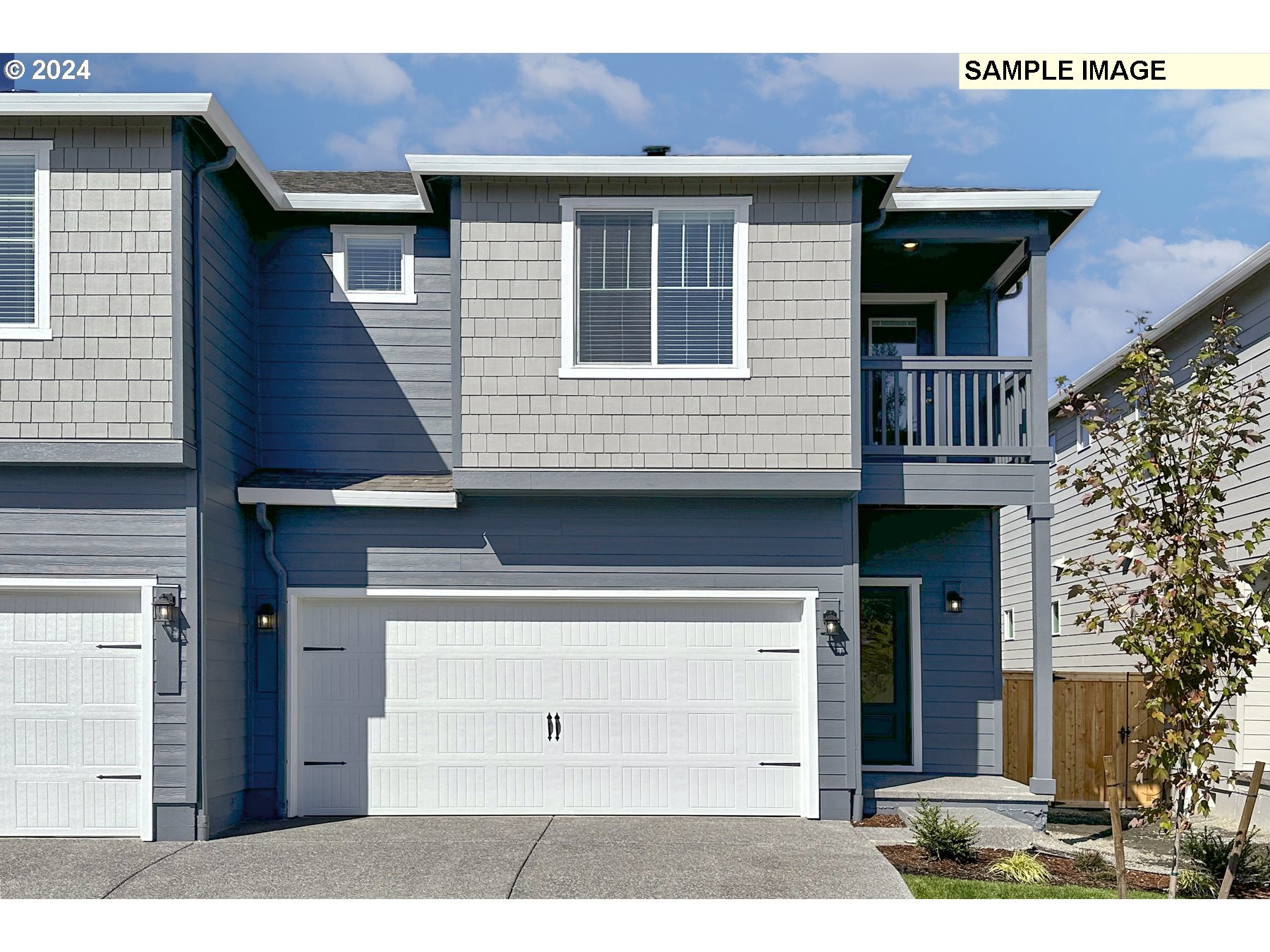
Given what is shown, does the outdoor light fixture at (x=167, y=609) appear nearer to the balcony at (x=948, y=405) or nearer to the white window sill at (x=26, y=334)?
the white window sill at (x=26, y=334)

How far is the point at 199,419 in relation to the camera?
8742mm

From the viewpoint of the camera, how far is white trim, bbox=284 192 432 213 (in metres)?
10.1

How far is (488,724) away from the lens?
9.68 meters

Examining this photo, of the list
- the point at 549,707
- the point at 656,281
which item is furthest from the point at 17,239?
the point at 549,707

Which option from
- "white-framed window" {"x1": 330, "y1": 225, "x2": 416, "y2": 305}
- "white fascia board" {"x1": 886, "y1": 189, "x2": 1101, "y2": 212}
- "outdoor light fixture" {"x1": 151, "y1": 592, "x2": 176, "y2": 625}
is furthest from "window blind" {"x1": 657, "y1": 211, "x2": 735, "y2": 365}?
"outdoor light fixture" {"x1": 151, "y1": 592, "x2": 176, "y2": 625}

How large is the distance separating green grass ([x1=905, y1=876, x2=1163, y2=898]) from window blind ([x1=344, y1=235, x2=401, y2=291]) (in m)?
6.41

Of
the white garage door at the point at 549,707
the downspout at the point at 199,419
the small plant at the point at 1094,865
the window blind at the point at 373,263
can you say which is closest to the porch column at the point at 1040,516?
the small plant at the point at 1094,865

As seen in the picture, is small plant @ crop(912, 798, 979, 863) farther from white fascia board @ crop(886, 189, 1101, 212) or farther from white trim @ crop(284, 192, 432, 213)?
white trim @ crop(284, 192, 432, 213)

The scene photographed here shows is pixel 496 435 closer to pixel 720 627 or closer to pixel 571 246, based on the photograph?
pixel 571 246

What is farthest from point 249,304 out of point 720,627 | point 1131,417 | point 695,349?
point 1131,417

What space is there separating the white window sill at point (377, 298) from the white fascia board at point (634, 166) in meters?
1.42

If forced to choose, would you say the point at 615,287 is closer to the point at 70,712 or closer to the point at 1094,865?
the point at 70,712

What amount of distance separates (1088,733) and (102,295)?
31.4ft

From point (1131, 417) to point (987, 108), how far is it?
98.4 feet
